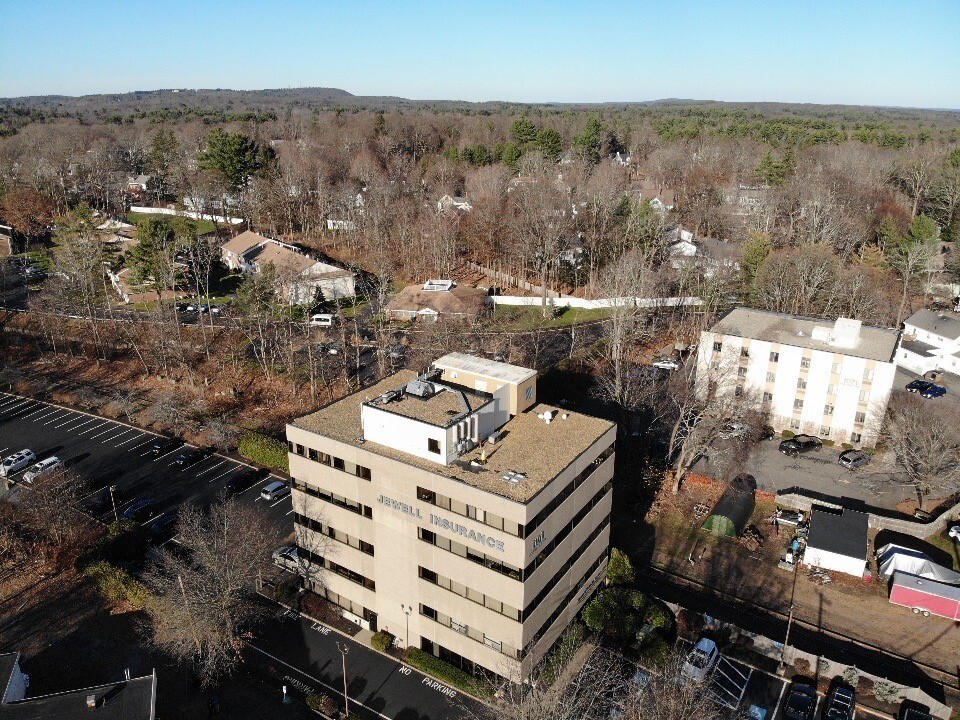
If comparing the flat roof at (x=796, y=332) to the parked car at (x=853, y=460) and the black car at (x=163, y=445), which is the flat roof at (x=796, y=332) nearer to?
the parked car at (x=853, y=460)

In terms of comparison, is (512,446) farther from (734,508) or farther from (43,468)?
(43,468)

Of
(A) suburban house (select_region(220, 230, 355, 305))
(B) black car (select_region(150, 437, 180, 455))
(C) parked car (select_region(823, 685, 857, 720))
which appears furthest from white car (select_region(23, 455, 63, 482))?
(C) parked car (select_region(823, 685, 857, 720))

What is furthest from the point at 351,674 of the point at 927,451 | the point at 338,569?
the point at 927,451

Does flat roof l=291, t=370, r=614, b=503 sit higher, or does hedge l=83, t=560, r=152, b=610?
flat roof l=291, t=370, r=614, b=503

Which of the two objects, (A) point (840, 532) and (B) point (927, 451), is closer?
(A) point (840, 532)

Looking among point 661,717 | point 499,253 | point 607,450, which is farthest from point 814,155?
point 661,717

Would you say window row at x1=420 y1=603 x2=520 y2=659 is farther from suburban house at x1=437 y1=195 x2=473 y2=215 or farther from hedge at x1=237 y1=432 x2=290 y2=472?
suburban house at x1=437 y1=195 x2=473 y2=215
